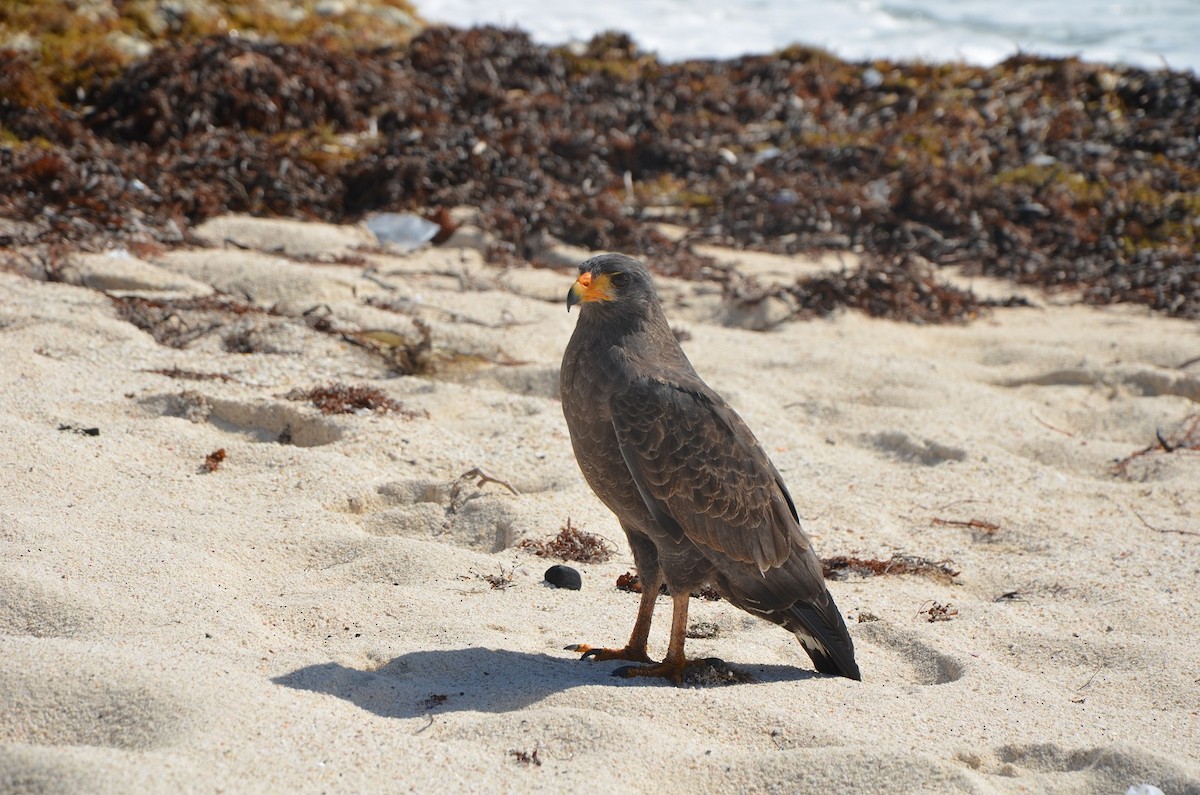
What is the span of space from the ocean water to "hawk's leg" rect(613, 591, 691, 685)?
1634 cm

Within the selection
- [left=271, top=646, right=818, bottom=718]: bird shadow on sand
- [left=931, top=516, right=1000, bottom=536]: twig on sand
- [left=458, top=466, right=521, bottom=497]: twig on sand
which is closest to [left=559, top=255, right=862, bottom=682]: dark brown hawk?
[left=271, top=646, right=818, bottom=718]: bird shadow on sand

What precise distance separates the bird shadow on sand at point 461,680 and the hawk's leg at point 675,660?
46 mm

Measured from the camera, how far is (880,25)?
73.4 feet

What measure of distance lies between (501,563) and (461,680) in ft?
3.44

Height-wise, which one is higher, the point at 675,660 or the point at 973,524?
the point at 973,524

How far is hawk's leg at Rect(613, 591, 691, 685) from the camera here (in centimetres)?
377

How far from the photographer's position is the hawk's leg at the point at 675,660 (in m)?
3.77

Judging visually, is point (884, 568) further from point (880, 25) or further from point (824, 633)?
point (880, 25)

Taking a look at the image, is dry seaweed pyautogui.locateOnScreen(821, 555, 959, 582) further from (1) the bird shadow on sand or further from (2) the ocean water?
(2) the ocean water

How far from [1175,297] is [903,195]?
7.97ft

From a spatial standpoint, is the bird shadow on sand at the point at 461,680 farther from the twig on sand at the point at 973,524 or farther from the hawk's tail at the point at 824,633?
the twig on sand at the point at 973,524

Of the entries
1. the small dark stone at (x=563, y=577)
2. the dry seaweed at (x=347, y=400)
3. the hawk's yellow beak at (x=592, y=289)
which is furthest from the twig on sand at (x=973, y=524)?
the dry seaweed at (x=347, y=400)

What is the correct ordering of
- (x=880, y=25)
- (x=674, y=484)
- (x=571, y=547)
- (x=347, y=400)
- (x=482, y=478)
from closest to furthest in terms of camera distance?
1. (x=674, y=484)
2. (x=571, y=547)
3. (x=482, y=478)
4. (x=347, y=400)
5. (x=880, y=25)

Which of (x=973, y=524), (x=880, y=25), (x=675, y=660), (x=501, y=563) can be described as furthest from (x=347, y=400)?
(x=880, y=25)
